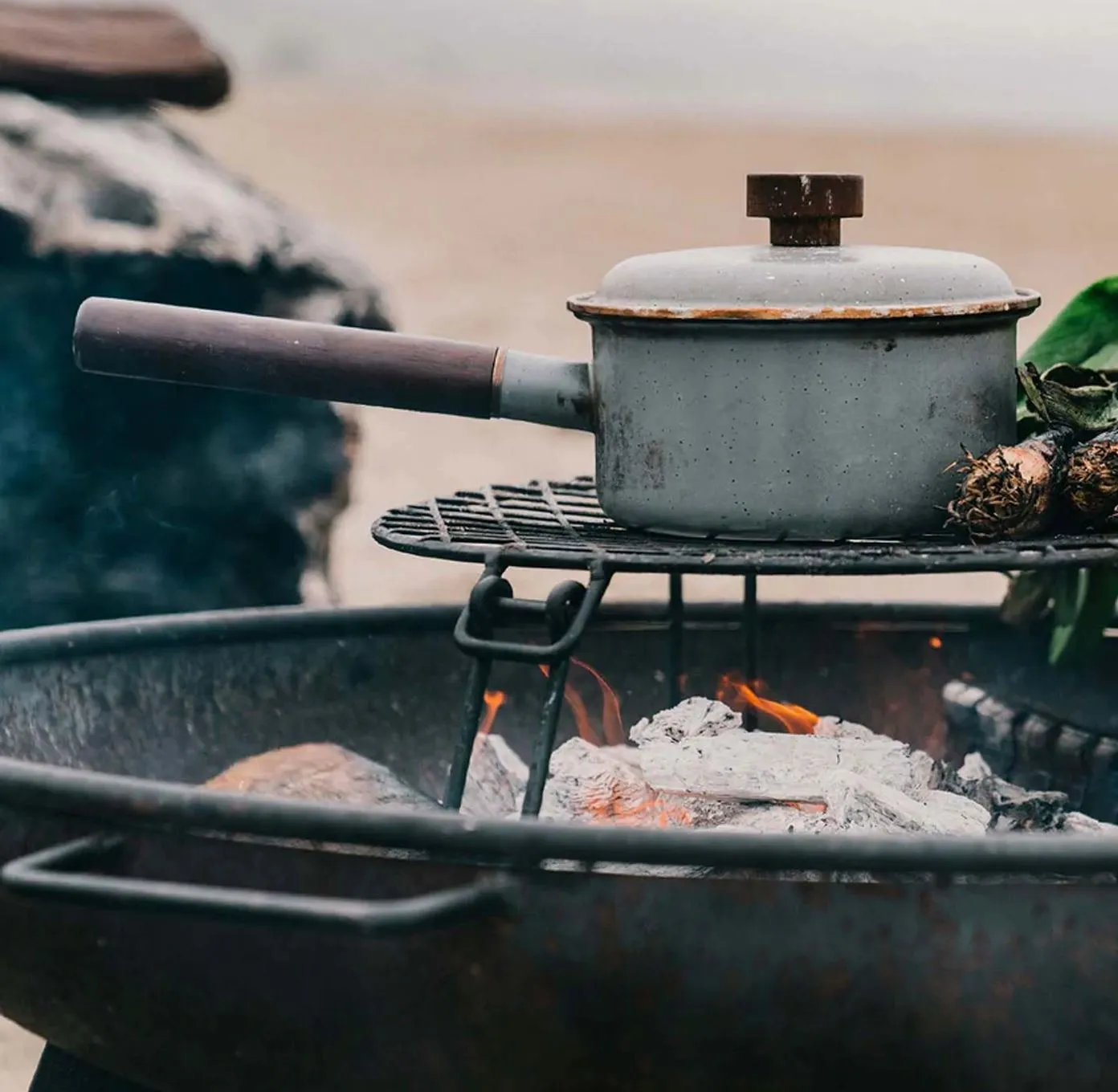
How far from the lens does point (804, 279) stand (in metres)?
1.76

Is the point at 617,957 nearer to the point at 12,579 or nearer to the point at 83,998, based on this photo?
the point at 83,998

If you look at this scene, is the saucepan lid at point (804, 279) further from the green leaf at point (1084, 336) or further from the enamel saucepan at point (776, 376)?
the green leaf at point (1084, 336)

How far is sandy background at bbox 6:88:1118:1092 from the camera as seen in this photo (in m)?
7.67

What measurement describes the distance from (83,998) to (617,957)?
0.55 m

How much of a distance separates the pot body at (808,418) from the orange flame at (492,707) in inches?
33.7

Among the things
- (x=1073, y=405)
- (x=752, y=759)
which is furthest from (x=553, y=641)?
(x=1073, y=405)

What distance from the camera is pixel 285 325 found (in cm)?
196

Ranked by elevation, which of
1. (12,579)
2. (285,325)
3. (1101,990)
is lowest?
(12,579)

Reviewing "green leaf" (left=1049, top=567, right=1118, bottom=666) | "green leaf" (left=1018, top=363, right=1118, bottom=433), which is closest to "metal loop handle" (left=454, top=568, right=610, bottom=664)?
"green leaf" (left=1018, top=363, right=1118, bottom=433)

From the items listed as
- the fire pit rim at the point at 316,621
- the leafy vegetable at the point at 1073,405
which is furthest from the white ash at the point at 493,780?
the leafy vegetable at the point at 1073,405

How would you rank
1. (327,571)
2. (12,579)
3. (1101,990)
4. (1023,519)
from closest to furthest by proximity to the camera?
1. (1101,990)
2. (1023,519)
3. (12,579)
4. (327,571)

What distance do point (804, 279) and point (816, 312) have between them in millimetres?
44

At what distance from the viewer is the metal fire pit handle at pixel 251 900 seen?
1.51 m

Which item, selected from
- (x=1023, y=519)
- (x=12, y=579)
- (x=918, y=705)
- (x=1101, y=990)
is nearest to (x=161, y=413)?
(x=12, y=579)
